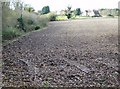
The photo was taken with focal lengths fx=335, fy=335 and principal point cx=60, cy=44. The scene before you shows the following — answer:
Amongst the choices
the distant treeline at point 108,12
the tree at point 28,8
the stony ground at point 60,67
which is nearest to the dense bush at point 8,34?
the stony ground at point 60,67

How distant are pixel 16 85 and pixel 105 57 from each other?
10.6 ft

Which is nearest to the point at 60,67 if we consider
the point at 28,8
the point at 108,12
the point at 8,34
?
the point at 8,34

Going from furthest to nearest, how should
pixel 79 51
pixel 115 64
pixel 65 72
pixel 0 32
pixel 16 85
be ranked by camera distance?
pixel 0 32 → pixel 79 51 → pixel 115 64 → pixel 65 72 → pixel 16 85

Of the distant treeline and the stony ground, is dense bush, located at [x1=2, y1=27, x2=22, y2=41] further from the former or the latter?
the distant treeline

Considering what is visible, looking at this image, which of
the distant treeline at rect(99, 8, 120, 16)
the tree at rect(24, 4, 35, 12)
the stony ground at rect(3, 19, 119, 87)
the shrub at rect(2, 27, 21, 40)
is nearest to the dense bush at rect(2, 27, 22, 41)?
the shrub at rect(2, 27, 21, 40)

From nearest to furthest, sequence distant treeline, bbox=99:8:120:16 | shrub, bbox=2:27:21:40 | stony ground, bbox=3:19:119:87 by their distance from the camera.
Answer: stony ground, bbox=3:19:119:87 < shrub, bbox=2:27:21:40 < distant treeline, bbox=99:8:120:16

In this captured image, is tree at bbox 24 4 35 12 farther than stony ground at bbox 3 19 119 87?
Yes

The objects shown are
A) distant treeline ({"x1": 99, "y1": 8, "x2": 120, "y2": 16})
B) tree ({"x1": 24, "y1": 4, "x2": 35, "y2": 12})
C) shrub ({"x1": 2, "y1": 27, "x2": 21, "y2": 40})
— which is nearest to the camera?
shrub ({"x1": 2, "y1": 27, "x2": 21, "y2": 40})

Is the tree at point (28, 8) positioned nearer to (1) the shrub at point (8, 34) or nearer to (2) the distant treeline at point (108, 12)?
(1) the shrub at point (8, 34)

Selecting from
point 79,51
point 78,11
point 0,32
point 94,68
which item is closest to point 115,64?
point 94,68

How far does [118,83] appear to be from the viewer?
5.26 metres

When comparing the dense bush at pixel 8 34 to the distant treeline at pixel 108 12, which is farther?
the distant treeline at pixel 108 12

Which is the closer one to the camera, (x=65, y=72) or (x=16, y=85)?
(x=16, y=85)

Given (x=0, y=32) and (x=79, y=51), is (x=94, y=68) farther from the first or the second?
(x=0, y=32)
